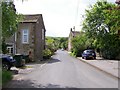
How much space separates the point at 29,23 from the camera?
154ft

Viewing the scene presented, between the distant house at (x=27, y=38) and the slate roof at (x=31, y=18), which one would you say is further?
the slate roof at (x=31, y=18)

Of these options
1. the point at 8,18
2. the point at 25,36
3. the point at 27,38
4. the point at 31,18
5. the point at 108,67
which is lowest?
the point at 108,67

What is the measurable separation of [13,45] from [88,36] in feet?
51.7

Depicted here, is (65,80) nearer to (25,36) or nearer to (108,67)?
(108,67)

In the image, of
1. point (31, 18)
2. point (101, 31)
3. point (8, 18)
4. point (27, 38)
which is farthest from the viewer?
point (101, 31)

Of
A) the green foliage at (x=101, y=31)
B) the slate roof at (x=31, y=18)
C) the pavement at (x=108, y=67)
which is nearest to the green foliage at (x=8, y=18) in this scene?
the pavement at (x=108, y=67)

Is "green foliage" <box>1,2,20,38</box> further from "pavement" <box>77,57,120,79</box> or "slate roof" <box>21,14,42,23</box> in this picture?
"slate roof" <box>21,14,42,23</box>

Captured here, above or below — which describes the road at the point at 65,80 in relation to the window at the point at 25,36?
below

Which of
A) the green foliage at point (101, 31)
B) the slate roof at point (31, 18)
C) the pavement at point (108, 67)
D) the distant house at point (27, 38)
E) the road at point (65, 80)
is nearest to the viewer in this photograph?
the road at point (65, 80)

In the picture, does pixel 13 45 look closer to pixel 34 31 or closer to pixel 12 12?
pixel 34 31

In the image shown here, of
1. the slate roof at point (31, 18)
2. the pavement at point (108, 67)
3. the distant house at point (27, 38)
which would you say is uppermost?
the slate roof at point (31, 18)

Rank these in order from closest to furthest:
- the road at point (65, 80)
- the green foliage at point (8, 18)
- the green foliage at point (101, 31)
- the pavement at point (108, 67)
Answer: the road at point (65, 80), the green foliage at point (8, 18), the pavement at point (108, 67), the green foliage at point (101, 31)

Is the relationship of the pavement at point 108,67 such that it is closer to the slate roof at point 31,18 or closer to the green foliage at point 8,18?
the green foliage at point 8,18

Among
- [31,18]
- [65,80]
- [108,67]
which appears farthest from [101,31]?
[65,80]
